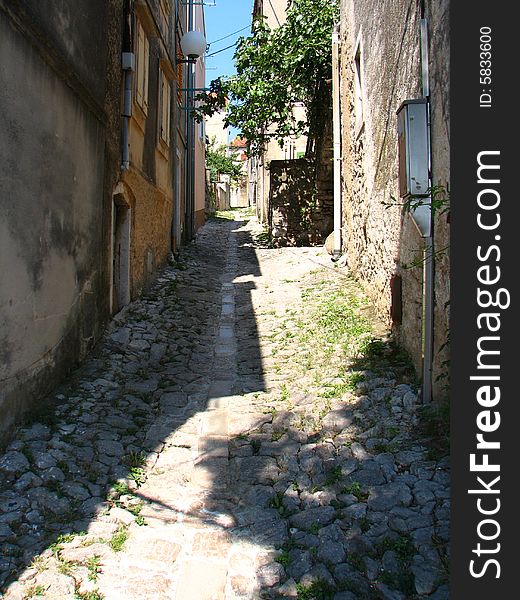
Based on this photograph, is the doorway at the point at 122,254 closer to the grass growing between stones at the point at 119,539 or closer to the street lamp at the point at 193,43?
the grass growing between stones at the point at 119,539

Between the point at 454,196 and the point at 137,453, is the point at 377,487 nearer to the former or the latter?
the point at 137,453

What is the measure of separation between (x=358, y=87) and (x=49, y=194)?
549 cm

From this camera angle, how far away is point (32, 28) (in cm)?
376

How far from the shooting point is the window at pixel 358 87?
794 centimetres

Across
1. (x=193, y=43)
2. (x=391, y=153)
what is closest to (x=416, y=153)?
(x=391, y=153)

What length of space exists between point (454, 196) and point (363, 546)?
180 cm

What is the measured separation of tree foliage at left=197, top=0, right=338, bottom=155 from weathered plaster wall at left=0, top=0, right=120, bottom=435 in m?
7.36

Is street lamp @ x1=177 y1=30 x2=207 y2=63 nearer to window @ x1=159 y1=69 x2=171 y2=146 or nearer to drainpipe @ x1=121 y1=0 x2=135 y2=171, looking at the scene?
window @ x1=159 y1=69 x2=171 y2=146

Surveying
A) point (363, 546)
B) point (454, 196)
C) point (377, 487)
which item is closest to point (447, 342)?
point (377, 487)

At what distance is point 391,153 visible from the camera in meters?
5.82

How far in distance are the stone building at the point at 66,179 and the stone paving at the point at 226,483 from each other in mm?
468

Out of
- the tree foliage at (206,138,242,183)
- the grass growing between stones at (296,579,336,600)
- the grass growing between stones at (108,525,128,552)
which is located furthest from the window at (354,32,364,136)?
the tree foliage at (206,138,242,183)

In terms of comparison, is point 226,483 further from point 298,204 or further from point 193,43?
point 298,204

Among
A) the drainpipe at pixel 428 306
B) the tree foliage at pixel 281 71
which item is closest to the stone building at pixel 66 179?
the drainpipe at pixel 428 306
